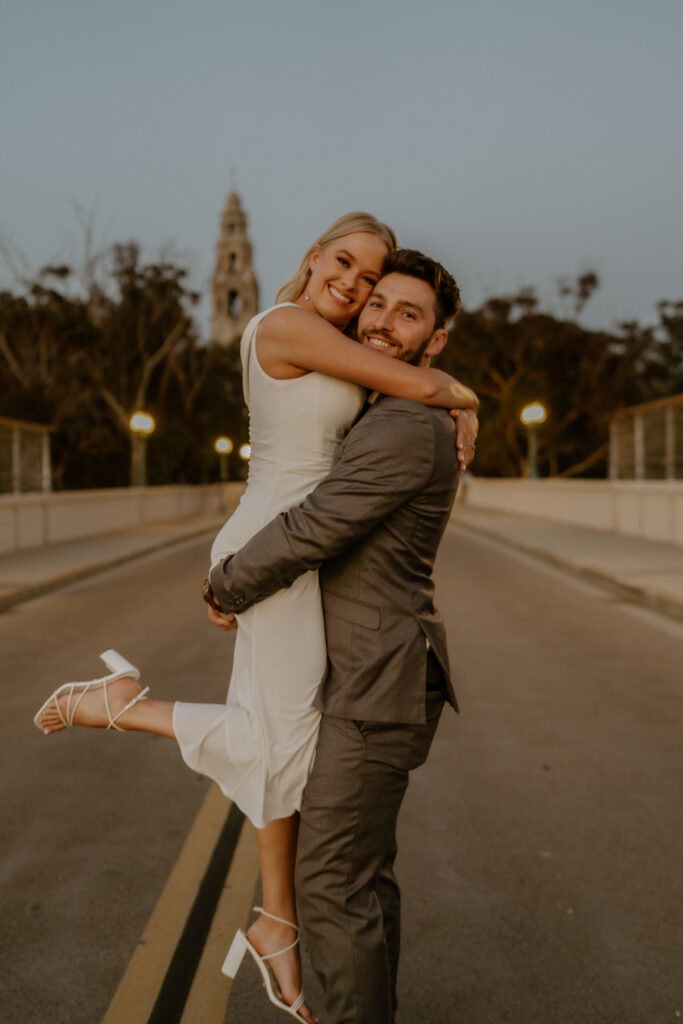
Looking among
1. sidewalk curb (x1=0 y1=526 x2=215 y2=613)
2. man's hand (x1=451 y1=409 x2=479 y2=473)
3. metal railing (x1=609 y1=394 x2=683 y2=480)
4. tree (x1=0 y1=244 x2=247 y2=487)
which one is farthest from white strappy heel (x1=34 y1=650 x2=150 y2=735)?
tree (x1=0 y1=244 x2=247 y2=487)

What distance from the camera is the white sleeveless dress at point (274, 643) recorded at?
8.00ft

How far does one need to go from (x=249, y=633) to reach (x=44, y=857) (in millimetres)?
2200

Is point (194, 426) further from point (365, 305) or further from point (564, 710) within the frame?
point (365, 305)

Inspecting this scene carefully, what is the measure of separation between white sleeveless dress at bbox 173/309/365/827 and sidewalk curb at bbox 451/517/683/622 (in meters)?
9.28

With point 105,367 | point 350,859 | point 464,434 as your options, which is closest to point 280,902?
point 350,859

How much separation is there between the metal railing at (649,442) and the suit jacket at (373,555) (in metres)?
18.4

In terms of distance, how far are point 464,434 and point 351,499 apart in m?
0.41

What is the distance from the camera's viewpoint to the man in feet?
7.60

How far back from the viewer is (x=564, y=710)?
268 inches

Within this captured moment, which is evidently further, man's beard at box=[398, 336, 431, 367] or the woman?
man's beard at box=[398, 336, 431, 367]

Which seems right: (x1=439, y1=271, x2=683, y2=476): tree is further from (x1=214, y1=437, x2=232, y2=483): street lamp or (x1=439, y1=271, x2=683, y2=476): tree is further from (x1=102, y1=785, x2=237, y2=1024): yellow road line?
(x1=102, y1=785, x2=237, y2=1024): yellow road line

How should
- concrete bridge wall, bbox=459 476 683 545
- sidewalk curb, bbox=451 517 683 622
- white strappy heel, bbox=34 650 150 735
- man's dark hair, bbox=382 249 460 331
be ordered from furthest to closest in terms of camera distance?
1. concrete bridge wall, bbox=459 476 683 545
2. sidewalk curb, bbox=451 517 683 622
3. white strappy heel, bbox=34 650 150 735
4. man's dark hair, bbox=382 249 460 331

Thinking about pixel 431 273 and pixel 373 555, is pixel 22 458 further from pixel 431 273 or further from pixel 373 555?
pixel 373 555

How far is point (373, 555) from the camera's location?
2.40 metres
